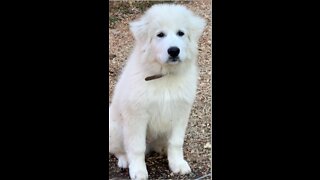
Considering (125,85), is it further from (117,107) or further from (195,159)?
(195,159)

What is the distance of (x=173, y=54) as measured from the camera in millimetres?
4293

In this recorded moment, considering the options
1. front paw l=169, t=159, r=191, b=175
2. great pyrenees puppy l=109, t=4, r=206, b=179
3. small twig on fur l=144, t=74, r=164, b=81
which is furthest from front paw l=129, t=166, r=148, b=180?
small twig on fur l=144, t=74, r=164, b=81

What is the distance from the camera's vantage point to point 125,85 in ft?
14.9

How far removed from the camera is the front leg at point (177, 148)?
4578 mm

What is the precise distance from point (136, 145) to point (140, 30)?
2.48 ft

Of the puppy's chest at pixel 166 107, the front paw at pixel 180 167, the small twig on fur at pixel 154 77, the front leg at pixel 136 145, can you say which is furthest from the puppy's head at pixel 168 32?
the front paw at pixel 180 167

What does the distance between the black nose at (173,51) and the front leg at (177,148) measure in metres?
0.51

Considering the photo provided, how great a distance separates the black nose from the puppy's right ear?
0.25m

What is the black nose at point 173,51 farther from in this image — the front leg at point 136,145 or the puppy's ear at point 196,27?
the front leg at point 136,145

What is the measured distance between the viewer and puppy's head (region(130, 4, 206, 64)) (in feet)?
14.1

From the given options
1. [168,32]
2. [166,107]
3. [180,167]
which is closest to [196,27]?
[168,32]

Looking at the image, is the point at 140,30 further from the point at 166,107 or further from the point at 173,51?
the point at 166,107
